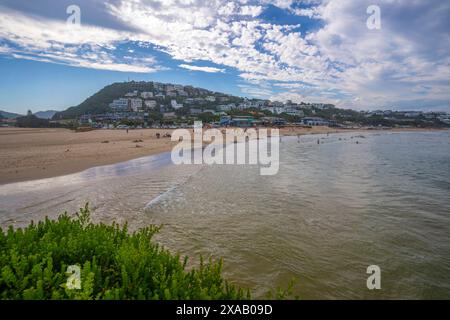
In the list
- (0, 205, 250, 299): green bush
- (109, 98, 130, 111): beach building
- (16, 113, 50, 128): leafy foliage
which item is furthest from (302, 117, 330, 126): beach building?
(0, 205, 250, 299): green bush

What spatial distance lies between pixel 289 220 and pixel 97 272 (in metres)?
7.61

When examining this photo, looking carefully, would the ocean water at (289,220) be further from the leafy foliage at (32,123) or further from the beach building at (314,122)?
the beach building at (314,122)

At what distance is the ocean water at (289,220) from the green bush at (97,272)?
9.24 ft

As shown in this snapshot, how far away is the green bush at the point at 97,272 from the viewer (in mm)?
2561

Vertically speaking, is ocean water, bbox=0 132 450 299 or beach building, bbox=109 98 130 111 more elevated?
beach building, bbox=109 98 130 111

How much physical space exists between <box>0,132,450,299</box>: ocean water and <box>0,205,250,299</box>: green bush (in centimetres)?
282

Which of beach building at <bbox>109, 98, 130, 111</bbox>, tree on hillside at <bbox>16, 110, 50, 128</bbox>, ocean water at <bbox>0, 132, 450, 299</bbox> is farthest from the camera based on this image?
beach building at <bbox>109, 98, 130, 111</bbox>

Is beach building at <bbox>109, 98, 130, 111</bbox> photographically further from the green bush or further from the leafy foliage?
the green bush

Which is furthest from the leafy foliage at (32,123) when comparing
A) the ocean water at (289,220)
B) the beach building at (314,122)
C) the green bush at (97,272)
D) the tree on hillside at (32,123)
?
the beach building at (314,122)

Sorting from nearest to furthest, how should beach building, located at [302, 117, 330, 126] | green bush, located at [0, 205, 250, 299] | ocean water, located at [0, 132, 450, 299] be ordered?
green bush, located at [0, 205, 250, 299] → ocean water, located at [0, 132, 450, 299] → beach building, located at [302, 117, 330, 126]

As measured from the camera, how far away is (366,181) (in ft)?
54.6

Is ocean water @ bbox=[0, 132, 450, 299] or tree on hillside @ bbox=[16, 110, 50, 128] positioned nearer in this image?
ocean water @ bbox=[0, 132, 450, 299]

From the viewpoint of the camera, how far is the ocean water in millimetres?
5945

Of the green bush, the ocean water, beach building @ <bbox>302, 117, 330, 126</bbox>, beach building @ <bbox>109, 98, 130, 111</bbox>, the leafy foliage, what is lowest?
the ocean water
